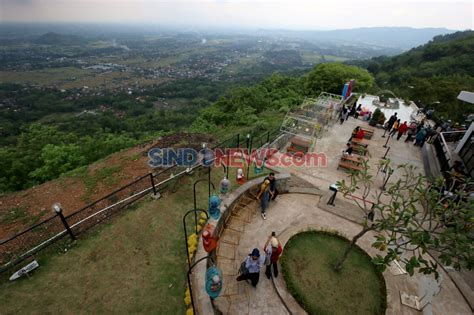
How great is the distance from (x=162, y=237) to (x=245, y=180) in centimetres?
438

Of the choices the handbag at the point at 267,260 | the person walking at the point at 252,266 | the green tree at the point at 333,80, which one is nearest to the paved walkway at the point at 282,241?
the person walking at the point at 252,266

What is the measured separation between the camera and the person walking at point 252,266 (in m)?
5.89

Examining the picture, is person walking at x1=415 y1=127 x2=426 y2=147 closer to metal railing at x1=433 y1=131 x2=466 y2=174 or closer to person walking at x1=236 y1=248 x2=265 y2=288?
metal railing at x1=433 y1=131 x2=466 y2=174

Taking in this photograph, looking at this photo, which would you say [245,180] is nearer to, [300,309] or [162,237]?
[162,237]

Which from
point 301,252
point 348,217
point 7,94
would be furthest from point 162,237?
point 7,94

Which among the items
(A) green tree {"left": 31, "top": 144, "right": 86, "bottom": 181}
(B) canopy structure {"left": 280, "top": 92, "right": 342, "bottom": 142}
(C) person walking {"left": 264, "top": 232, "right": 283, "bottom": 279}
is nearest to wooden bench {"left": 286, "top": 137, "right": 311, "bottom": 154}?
(B) canopy structure {"left": 280, "top": 92, "right": 342, "bottom": 142}

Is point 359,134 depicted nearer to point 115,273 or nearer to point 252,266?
point 252,266

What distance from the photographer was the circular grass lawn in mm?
6113

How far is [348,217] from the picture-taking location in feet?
28.9

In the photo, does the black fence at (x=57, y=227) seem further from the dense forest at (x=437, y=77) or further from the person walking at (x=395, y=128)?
the dense forest at (x=437, y=77)

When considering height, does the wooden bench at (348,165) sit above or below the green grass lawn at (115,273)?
above

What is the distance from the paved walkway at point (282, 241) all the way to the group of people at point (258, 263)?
345 mm

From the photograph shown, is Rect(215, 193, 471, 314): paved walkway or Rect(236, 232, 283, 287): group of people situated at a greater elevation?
Rect(236, 232, 283, 287): group of people

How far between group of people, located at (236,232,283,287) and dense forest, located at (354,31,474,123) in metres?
21.0
